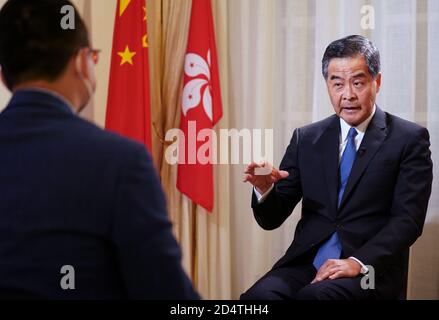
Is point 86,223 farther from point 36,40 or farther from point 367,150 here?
point 367,150

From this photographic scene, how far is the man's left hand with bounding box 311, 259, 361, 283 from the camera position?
1880 millimetres

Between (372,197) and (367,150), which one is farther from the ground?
(367,150)

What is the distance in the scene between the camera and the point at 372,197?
79.9 inches

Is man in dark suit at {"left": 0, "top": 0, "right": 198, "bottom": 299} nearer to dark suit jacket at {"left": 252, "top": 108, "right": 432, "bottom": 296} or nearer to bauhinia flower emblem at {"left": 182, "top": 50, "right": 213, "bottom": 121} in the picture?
dark suit jacket at {"left": 252, "top": 108, "right": 432, "bottom": 296}

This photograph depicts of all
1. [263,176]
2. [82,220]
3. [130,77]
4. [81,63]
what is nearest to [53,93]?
[81,63]

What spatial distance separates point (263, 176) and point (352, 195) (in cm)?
34

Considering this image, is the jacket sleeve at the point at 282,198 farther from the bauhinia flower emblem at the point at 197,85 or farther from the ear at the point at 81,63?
the ear at the point at 81,63

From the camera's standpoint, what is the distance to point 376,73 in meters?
2.10

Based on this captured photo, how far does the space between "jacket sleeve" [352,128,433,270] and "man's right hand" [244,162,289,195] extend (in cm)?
41

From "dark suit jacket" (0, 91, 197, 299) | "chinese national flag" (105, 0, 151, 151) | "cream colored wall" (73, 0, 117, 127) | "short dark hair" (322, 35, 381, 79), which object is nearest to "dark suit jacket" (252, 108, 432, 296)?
"short dark hair" (322, 35, 381, 79)

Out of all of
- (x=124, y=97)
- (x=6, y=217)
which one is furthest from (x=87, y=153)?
(x=124, y=97)

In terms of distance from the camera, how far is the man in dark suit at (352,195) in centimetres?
192

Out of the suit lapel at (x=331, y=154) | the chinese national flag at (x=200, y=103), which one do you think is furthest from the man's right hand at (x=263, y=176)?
the chinese national flag at (x=200, y=103)
